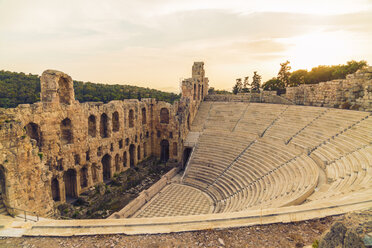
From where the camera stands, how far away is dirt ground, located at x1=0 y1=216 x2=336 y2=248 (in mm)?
6383

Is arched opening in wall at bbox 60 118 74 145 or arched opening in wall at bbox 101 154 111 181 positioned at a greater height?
arched opening in wall at bbox 60 118 74 145

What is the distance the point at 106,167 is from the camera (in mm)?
24328

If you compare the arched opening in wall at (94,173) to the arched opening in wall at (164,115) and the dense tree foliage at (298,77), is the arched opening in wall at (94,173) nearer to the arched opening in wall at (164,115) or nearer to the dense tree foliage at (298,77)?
the arched opening in wall at (164,115)

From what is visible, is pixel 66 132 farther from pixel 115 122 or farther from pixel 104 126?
pixel 115 122

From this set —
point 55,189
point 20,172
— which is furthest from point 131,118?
point 20,172

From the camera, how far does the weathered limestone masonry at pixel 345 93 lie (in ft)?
68.5

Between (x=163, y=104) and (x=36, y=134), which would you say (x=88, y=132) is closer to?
(x=36, y=134)

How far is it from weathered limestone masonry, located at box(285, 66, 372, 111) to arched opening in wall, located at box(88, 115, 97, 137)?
993 inches

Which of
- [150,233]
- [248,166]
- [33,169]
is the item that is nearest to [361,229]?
[150,233]

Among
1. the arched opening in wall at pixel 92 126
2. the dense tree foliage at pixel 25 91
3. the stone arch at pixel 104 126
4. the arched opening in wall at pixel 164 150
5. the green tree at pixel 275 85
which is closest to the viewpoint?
the arched opening in wall at pixel 92 126

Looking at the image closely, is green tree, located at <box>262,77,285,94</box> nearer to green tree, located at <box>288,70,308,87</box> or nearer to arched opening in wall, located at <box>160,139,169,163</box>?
green tree, located at <box>288,70,308,87</box>

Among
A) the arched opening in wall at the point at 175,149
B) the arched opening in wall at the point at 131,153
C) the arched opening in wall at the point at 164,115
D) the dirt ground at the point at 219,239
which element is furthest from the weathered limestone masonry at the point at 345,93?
the arched opening in wall at the point at 131,153

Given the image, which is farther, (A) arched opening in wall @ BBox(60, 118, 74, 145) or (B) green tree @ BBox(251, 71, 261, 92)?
(B) green tree @ BBox(251, 71, 261, 92)

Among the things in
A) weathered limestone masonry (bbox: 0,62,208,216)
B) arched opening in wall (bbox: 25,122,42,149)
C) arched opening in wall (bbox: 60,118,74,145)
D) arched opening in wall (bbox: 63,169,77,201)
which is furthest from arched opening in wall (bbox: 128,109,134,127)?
arched opening in wall (bbox: 25,122,42,149)
